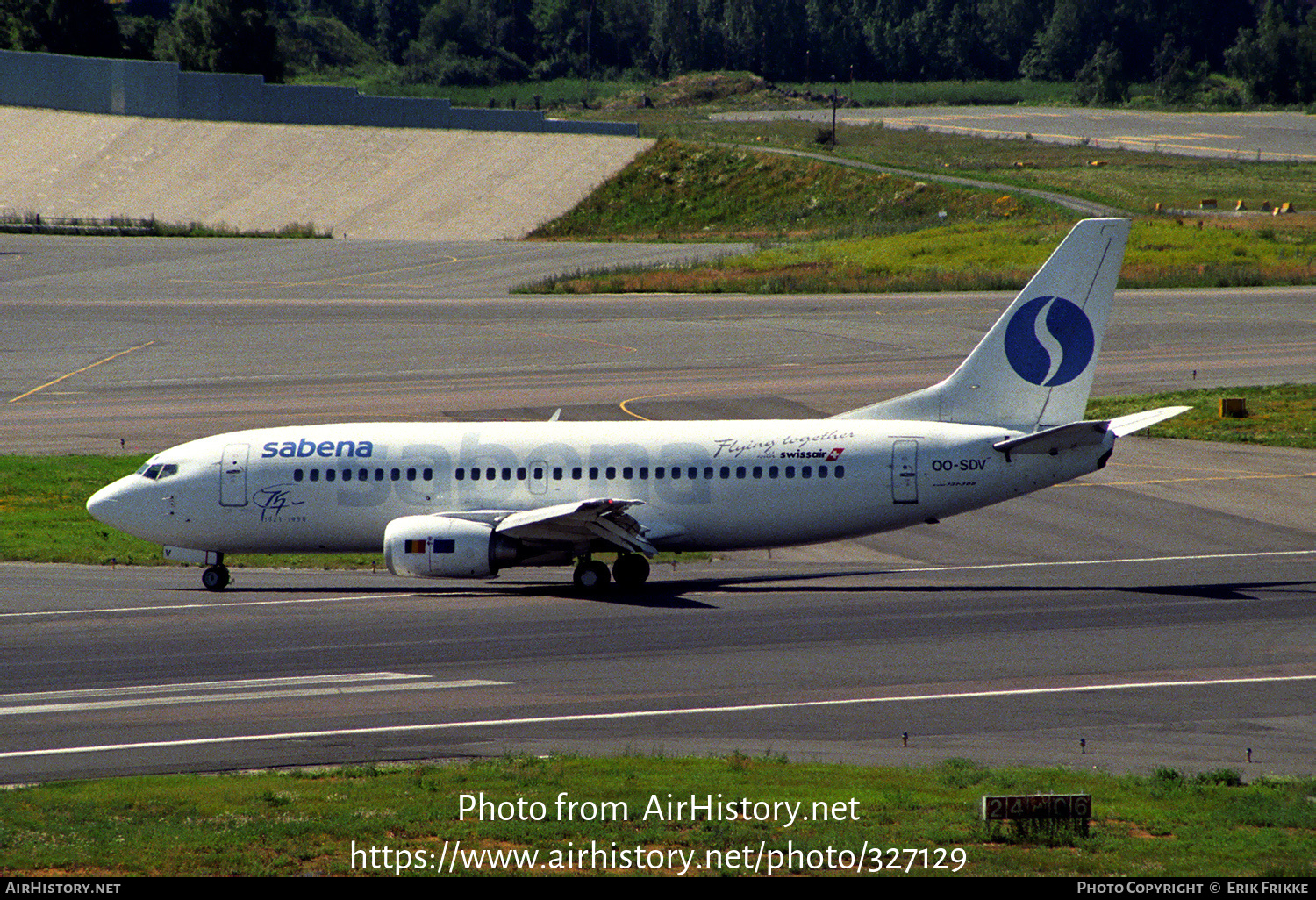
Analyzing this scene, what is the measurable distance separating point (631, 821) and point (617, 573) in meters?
18.1

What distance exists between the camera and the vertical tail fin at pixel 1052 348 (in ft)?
121

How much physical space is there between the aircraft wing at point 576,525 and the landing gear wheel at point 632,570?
0.58m

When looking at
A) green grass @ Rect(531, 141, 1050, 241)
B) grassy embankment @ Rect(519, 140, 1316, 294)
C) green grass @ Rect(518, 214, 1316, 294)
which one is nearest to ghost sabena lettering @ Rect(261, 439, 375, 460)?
green grass @ Rect(518, 214, 1316, 294)

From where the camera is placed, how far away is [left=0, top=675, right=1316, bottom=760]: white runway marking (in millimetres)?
25016

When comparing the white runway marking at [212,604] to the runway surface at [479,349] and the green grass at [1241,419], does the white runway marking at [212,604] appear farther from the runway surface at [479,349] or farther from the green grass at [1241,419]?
the green grass at [1241,419]

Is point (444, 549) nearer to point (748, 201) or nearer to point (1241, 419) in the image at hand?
point (1241, 419)

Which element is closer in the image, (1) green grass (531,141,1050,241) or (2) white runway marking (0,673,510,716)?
(2) white runway marking (0,673,510,716)

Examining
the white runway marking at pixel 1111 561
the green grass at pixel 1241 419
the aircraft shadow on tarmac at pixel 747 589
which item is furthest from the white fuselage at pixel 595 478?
the green grass at pixel 1241 419

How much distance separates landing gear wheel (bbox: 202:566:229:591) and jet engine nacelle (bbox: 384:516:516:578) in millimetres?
5637

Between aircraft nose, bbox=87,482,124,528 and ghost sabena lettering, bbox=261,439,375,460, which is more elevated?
ghost sabena lettering, bbox=261,439,375,460

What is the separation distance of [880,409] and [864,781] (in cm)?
1786
